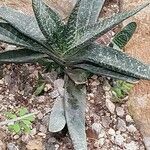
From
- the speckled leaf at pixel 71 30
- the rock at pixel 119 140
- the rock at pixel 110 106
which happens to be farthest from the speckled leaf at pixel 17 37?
the rock at pixel 119 140

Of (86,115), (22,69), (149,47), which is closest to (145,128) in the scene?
(86,115)

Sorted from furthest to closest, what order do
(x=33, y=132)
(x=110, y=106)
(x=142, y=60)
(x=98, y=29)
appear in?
(x=142, y=60), (x=110, y=106), (x=33, y=132), (x=98, y=29)

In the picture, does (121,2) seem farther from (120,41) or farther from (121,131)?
(121,131)

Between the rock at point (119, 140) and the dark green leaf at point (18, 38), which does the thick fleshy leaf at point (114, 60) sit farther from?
the rock at point (119, 140)

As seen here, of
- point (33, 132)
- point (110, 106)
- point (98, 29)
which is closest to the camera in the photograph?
point (98, 29)

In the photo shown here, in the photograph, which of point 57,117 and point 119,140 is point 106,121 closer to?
point 119,140

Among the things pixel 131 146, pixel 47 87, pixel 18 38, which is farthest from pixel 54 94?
pixel 131 146
